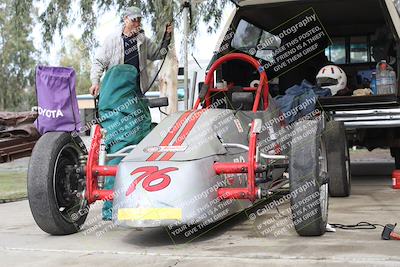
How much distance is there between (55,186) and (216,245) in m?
1.57

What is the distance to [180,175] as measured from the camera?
16.4 feet

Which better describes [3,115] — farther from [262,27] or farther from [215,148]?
[215,148]

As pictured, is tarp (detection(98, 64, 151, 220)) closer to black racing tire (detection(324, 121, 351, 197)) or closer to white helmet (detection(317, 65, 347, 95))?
black racing tire (detection(324, 121, 351, 197))

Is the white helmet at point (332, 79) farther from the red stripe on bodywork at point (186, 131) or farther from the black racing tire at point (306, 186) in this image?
the black racing tire at point (306, 186)

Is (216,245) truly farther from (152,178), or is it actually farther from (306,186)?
(306,186)

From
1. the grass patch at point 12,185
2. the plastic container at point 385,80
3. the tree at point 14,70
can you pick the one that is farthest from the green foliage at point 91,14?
the tree at point 14,70

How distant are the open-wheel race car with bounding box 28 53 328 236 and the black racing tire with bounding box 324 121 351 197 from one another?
6.72ft

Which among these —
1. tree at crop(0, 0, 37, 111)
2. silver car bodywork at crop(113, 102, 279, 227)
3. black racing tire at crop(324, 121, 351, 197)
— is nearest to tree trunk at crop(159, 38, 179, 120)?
black racing tire at crop(324, 121, 351, 197)

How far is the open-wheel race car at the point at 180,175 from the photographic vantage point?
4.94m

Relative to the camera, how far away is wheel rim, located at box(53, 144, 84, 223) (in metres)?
5.66

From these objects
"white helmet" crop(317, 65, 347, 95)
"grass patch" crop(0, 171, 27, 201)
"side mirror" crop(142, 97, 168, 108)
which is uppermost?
"white helmet" crop(317, 65, 347, 95)

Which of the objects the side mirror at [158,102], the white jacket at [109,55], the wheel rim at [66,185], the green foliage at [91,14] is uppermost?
the green foliage at [91,14]

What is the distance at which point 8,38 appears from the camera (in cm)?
4272

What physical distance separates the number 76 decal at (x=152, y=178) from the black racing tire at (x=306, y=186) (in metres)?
1.02
